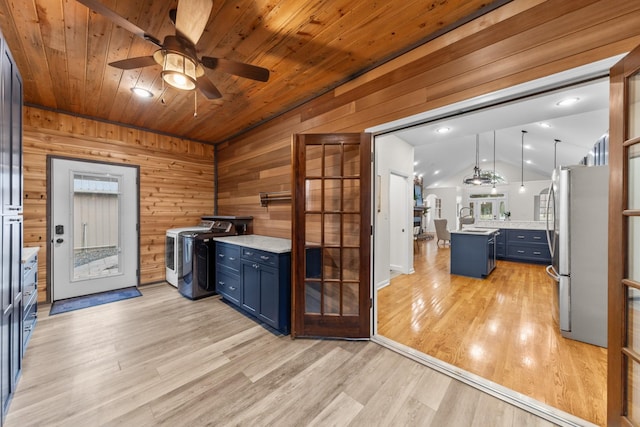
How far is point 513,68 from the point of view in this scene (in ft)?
5.23

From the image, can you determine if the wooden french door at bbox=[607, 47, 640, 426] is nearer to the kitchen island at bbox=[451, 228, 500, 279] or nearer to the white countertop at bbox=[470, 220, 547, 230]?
the kitchen island at bbox=[451, 228, 500, 279]

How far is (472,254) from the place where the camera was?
186 inches

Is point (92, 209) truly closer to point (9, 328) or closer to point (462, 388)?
point (9, 328)

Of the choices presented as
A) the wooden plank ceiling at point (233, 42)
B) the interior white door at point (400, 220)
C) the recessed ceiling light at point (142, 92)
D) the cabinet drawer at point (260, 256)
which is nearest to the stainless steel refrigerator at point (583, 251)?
the wooden plank ceiling at point (233, 42)

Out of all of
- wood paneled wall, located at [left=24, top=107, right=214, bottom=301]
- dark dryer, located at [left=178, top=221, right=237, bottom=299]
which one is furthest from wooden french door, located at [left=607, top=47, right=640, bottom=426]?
wood paneled wall, located at [left=24, top=107, right=214, bottom=301]

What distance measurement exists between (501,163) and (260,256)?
41.5ft

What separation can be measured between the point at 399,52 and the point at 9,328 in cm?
358

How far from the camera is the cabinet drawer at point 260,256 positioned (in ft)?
8.41

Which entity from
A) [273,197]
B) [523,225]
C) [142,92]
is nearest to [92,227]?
[142,92]

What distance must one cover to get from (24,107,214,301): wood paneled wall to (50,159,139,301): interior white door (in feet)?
0.36

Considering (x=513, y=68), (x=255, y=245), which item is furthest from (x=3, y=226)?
(x=513, y=68)

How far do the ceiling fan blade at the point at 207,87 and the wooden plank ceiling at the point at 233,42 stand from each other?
31 cm

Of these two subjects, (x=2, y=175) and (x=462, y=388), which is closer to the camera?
(x=2, y=175)

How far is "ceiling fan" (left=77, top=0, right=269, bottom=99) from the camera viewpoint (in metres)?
1.39
